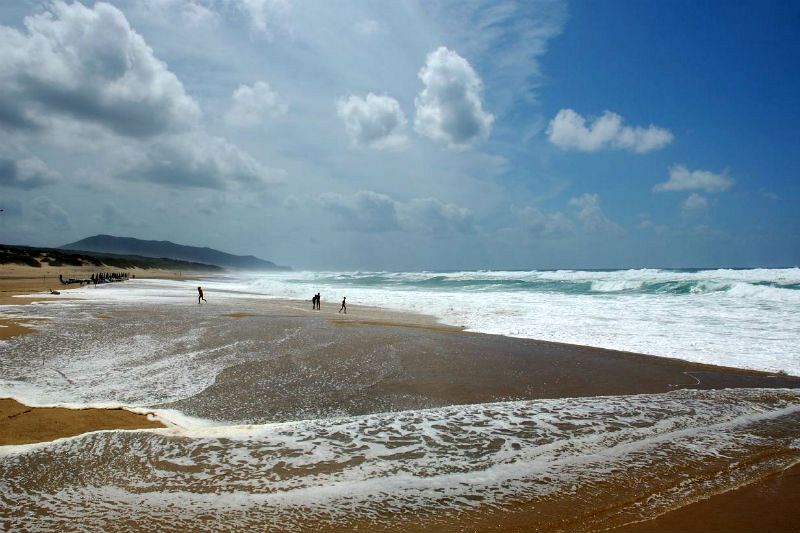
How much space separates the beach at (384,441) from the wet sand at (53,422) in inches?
2.1

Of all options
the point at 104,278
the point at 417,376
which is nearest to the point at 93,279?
the point at 104,278

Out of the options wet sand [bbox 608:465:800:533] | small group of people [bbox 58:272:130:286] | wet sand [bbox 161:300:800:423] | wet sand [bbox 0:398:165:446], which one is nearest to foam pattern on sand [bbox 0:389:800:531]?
wet sand [bbox 608:465:800:533]

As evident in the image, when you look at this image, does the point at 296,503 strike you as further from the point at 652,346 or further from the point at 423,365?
the point at 652,346

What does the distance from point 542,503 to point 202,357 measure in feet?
26.7

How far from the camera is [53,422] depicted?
554 centimetres

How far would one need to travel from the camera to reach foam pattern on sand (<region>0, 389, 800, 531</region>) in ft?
11.9

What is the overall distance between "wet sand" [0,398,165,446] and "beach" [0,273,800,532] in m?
0.05

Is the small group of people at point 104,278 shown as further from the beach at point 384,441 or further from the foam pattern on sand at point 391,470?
the foam pattern on sand at point 391,470

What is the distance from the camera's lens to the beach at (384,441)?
3719mm

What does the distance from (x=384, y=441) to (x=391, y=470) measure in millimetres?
823

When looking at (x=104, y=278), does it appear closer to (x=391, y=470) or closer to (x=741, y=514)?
(x=391, y=470)

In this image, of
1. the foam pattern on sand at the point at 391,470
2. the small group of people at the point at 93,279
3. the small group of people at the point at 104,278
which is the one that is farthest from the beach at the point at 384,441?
the small group of people at the point at 104,278

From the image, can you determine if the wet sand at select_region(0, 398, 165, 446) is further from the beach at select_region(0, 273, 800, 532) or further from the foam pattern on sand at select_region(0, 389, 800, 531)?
the foam pattern on sand at select_region(0, 389, 800, 531)

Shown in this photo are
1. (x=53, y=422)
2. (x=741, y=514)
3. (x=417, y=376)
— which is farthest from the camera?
(x=417, y=376)
